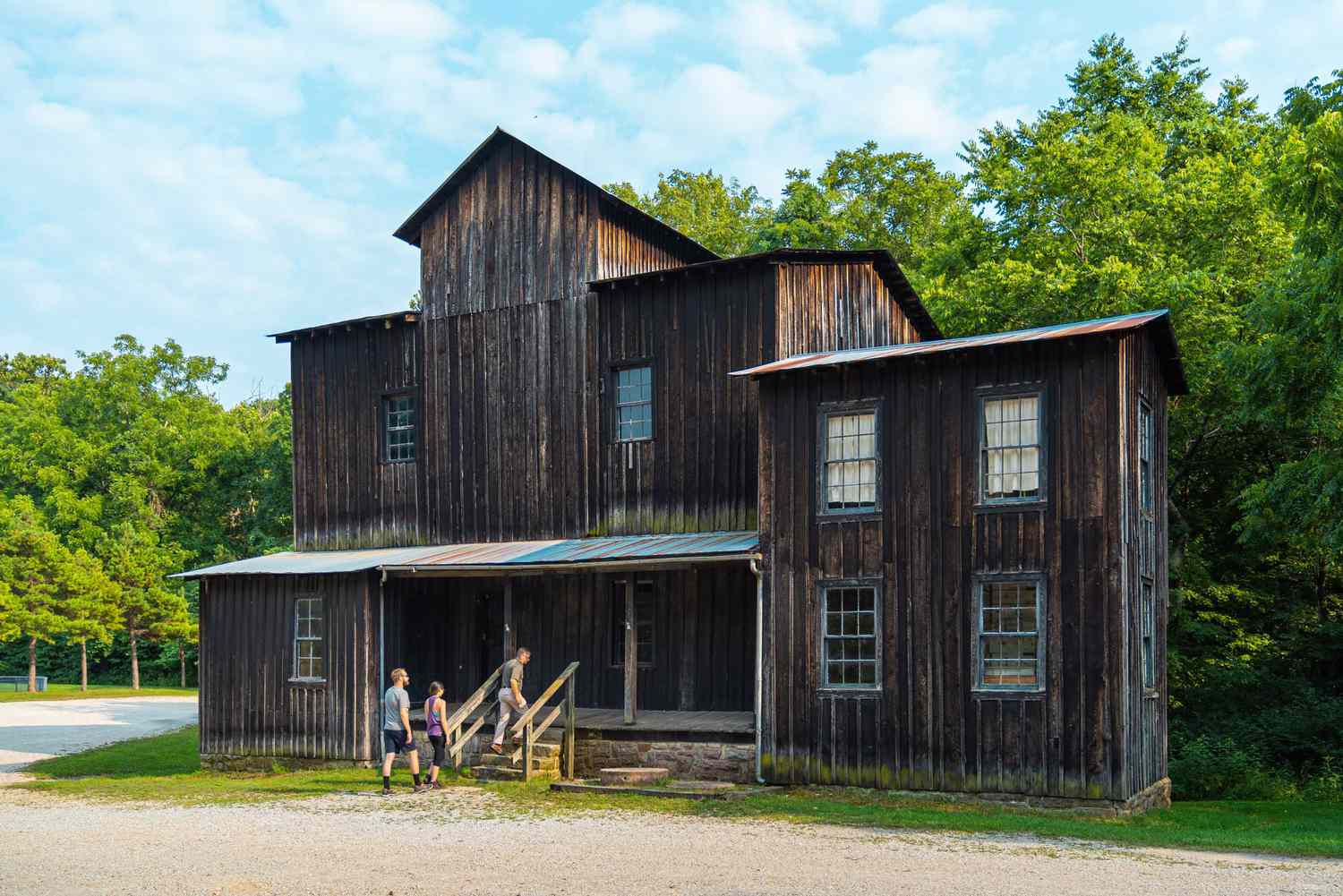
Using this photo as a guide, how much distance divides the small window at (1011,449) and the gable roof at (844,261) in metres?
4.82

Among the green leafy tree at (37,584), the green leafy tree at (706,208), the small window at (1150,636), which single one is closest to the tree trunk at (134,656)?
the green leafy tree at (37,584)

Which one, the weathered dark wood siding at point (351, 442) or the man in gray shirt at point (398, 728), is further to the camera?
the weathered dark wood siding at point (351, 442)

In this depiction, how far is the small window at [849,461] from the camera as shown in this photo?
61.4 feet

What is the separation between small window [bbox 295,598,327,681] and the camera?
23562mm

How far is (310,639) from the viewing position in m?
23.8

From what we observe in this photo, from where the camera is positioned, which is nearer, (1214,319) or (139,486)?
(1214,319)

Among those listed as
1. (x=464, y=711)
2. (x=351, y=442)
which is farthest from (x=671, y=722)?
(x=351, y=442)

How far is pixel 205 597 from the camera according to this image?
2523 centimetres

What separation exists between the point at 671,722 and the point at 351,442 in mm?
9830

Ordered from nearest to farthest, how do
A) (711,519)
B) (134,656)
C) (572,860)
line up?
(572,860) → (711,519) → (134,656)

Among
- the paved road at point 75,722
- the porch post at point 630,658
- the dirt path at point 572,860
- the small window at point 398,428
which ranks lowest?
the paved road at point 75,722

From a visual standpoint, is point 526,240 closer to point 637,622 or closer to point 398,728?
point 637,622

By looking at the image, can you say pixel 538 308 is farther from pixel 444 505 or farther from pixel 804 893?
pixel 804 893

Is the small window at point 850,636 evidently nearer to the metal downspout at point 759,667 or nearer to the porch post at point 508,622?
the metal downspout at point 759,667
